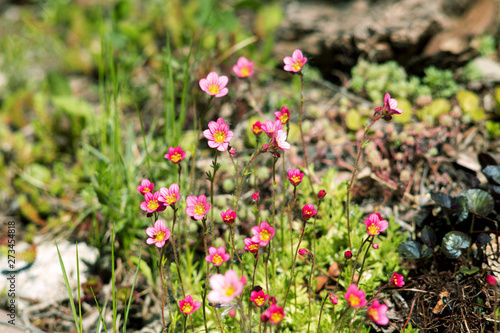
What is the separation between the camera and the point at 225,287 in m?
1.65

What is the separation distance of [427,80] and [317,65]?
51.7 inches

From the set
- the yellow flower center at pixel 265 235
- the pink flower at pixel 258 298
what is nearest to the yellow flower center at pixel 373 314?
the pink flower at pixel 258 298

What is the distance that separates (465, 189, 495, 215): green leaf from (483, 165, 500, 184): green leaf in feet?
0.62

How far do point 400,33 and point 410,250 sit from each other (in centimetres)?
273

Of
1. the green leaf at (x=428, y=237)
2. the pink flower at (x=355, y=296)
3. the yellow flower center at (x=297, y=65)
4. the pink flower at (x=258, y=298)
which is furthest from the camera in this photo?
the green leaf at (x=428, y=237)

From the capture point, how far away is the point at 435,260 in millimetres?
2527

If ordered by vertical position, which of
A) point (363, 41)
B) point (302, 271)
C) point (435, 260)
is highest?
point (363, 41)

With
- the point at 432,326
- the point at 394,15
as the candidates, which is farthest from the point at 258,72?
the point at 432,326

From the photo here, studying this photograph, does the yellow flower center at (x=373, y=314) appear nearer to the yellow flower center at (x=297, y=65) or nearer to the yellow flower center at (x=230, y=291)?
the yellow flower center at (x=230, y=291)

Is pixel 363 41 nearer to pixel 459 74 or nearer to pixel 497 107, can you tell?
pixel 459 74

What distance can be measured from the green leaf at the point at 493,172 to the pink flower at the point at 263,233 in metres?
1.73

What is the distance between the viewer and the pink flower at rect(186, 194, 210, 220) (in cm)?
200

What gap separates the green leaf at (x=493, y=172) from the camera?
2574 millimetres

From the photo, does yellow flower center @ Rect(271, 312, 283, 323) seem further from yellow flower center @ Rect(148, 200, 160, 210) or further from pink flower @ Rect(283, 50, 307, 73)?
pink flower @ Rect(283, 50, 307, 73)
